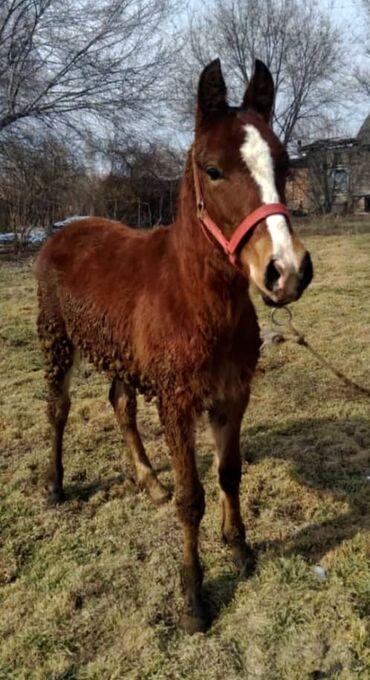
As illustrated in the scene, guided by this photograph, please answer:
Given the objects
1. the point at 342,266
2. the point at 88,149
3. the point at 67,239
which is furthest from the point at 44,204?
the point at 67,239

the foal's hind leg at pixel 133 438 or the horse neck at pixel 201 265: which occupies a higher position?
the horse neck at pixel 201 265

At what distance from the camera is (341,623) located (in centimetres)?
256

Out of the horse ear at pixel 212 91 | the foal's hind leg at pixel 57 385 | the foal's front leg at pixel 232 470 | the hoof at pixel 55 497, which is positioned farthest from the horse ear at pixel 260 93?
the hoof at pixel 55 497

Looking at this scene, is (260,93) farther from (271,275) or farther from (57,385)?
(57,385)

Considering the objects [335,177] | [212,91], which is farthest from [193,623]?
[335,177]

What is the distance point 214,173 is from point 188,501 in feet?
4.86

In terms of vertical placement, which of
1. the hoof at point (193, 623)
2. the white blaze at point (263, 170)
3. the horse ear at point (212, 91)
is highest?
the horse ear at point (212, 91)

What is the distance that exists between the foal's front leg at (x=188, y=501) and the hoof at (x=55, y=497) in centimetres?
125

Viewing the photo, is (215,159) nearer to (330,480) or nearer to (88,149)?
(330,480)

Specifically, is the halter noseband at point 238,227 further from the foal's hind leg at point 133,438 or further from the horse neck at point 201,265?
the foal's hind leg at point 133,438

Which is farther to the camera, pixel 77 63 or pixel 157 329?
pixel 77 63

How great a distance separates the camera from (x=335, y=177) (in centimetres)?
3138

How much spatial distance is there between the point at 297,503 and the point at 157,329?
1.56m

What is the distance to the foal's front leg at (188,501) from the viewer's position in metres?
2.65
